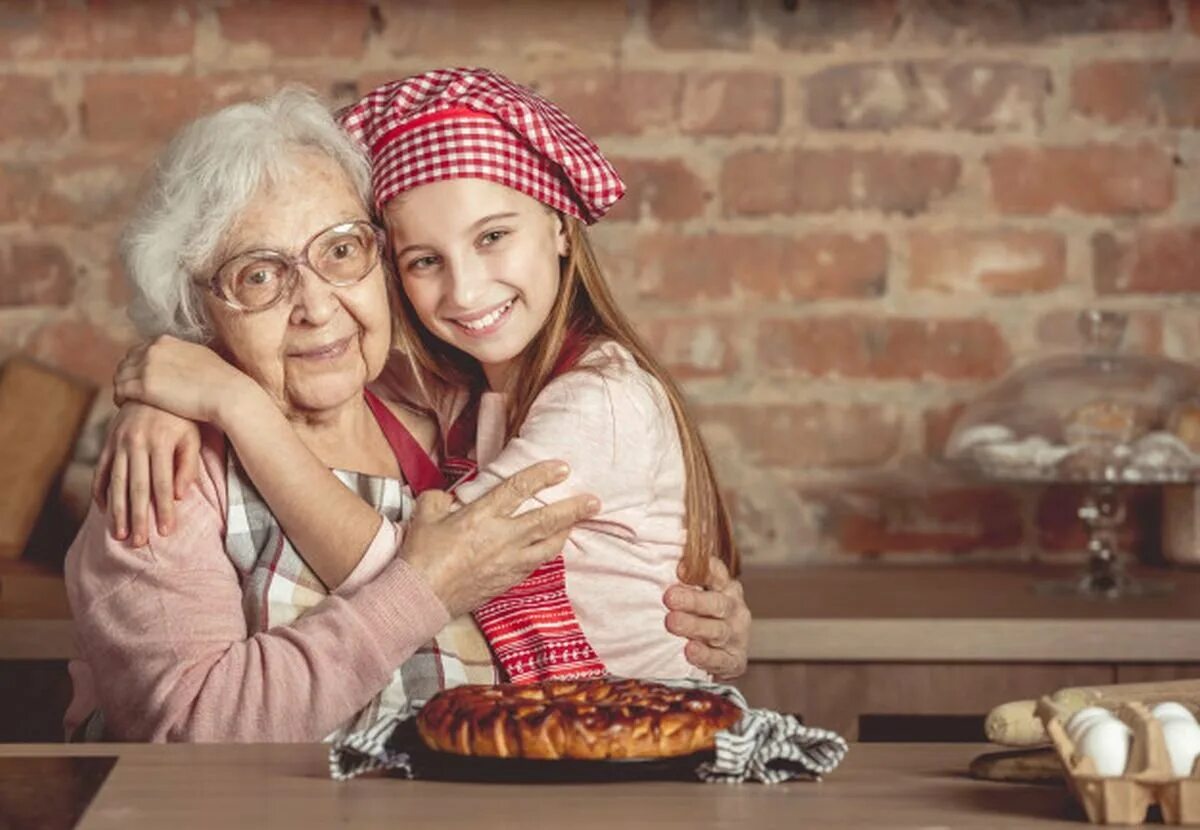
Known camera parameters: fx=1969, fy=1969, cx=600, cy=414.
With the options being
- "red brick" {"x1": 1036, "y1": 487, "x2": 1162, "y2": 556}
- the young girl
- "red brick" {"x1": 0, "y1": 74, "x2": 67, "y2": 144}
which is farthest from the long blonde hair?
"red brick" {"x1": 0, "y1": 74, "x2": 67, "y2": 144}

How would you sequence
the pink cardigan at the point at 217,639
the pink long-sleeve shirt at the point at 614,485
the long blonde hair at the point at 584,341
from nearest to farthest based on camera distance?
the pink cardigan at the point at 217,639, the pink long-sleeve shirt at the point at 614,485, the long blonde hair at the point at 584,341

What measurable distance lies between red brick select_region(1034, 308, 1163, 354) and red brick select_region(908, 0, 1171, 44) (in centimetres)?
45

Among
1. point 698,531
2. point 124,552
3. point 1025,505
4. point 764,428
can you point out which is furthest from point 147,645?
Result: point 1025,505

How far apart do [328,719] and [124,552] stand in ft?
0.88

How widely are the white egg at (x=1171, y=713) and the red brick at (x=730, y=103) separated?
1840 mm

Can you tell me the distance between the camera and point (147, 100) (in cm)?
314

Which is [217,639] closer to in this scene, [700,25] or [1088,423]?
[1088,423]

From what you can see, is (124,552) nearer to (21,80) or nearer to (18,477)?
(18,477)

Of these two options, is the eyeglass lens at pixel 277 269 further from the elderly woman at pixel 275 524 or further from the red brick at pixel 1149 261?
the red brick at pixel 1149 261

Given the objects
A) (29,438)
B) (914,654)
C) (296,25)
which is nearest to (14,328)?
(29,438)

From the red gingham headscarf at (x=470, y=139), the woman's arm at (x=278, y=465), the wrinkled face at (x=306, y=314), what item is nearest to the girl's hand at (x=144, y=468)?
the woman's arm at (x=278, y=465)

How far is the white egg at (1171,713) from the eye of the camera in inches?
54.8

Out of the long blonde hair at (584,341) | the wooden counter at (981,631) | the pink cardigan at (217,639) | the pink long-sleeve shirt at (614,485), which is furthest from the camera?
the wooden counter at (981,631)

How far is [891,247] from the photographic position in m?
3.13
